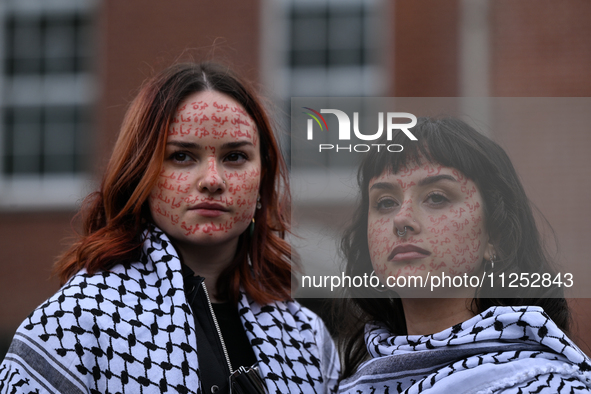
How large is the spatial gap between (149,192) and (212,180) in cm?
23

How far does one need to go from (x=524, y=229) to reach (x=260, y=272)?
1.00m

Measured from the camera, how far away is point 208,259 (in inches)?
94.2

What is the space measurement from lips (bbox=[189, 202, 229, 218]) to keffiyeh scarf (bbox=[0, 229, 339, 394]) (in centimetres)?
16

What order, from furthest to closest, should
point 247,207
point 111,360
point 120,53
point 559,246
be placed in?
point 120,53, point 247,207, point 559,246, point 111,360

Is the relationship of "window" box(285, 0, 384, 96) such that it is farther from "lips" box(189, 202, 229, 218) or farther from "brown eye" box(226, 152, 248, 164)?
"lips" box(189, 202, 229, 218)

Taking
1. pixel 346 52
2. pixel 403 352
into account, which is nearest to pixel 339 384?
pixel 403 352

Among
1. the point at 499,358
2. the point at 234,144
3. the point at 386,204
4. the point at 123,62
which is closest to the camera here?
the point at 499,358

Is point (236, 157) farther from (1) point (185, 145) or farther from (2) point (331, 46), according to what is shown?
(2) point (331, 46)

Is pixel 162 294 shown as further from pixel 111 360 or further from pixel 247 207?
pixel 247 207

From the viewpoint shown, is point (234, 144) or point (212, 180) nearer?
point (212, 180)

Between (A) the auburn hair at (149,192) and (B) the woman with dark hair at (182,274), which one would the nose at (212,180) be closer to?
(B) the woman with dark hair at (182,274)

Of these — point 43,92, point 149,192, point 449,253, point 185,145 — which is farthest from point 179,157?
point 43,92

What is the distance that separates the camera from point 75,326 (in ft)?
6.41

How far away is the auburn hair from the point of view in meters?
2.21
